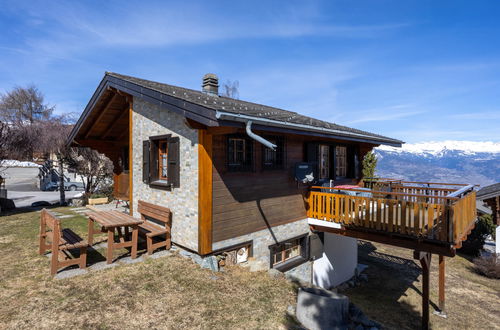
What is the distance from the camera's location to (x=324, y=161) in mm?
11125

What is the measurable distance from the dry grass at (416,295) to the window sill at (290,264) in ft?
9.15

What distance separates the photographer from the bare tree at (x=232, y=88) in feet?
119

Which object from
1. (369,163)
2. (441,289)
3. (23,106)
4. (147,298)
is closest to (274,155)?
(147,298)

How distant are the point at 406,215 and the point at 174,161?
276 inches

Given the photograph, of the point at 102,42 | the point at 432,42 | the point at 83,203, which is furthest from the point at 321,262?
the point at 83,203

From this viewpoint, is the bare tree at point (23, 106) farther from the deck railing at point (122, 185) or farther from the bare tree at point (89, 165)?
the deck railing at point (122, 185)

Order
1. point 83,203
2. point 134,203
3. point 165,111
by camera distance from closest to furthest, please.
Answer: point 165,111 → point 134,203 → point 83,203

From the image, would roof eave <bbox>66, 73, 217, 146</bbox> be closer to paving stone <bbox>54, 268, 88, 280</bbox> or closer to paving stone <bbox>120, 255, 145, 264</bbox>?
paving stone <bbox>120, 255, 145, 264</bbox>

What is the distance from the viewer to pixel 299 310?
4992 millimetres

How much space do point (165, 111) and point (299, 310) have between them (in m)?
6.12

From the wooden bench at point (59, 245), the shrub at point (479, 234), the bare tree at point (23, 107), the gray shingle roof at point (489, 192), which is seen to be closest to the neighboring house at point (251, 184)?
the wooden bench at point (59, 245)

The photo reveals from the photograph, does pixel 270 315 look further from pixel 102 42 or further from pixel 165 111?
pixel 102 42

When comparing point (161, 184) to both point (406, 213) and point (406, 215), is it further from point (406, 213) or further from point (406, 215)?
point (406, 215)

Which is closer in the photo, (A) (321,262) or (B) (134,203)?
(B) (134,203)
